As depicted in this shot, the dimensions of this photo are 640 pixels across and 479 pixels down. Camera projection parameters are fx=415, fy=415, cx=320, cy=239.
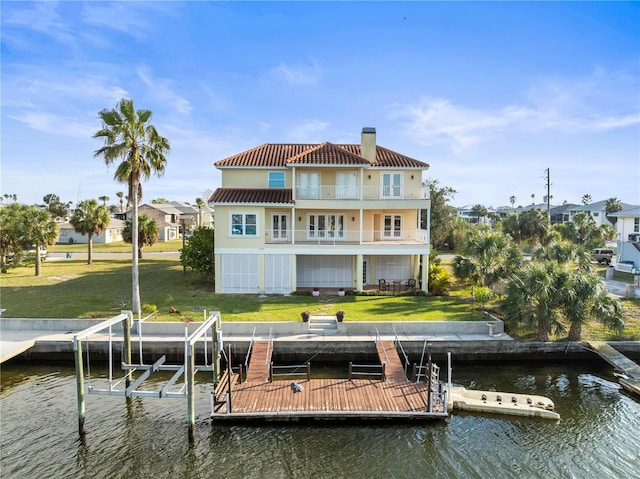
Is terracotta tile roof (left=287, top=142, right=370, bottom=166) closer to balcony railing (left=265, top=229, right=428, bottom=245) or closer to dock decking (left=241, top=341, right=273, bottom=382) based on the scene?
balcony railing (left=265, top=229, right=428, bottom=245)

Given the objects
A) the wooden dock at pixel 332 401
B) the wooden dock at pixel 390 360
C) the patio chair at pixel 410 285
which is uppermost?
the patio chair at pixel 410 285

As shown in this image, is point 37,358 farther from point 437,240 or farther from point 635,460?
point 437,240

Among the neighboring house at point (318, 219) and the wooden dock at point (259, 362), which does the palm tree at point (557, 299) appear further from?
the wooden dock at point (259, 362)

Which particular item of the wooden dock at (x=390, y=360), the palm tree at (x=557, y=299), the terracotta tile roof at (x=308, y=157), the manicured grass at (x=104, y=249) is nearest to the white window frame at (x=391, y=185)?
the terracotta tile roof at (x=308, y=157)

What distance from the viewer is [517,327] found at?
2031cm

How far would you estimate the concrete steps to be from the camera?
20812 millimetres

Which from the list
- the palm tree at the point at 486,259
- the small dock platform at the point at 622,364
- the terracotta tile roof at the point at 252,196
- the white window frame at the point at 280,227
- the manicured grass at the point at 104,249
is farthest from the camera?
the manicured grass at the point at 104,249

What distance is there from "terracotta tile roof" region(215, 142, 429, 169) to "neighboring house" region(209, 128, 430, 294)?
0.24ft

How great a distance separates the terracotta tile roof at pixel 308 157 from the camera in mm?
28417

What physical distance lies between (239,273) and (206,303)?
11.9 feet

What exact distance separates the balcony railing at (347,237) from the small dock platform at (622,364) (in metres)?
11.8

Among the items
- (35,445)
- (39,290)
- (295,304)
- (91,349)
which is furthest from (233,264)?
(35,445)

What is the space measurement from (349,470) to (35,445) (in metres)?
9.55

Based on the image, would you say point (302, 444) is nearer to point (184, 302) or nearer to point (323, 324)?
point (323, 324)
